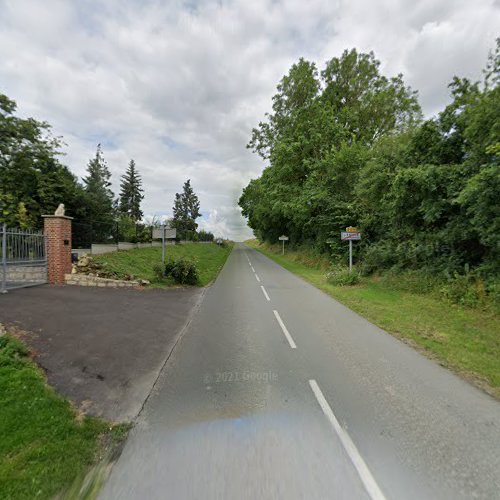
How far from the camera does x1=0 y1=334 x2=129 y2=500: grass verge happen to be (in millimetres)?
1983

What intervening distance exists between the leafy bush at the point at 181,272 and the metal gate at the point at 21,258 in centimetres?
457

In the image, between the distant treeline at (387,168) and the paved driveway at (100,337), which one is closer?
the paved driveway at (100,337)

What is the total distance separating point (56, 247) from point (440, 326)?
41.5 feet

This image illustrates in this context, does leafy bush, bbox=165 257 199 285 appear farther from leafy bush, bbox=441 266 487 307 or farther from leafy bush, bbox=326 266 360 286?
leafy bush, bbox=441 266 487 307

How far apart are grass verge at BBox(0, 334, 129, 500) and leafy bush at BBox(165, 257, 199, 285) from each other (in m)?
7.63

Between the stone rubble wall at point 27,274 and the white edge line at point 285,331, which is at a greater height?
the stone rubble wall at point 27,274

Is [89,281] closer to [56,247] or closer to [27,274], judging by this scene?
[56,247]

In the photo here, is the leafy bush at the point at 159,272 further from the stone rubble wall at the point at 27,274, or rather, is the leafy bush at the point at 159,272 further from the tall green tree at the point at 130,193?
the tall green tree at the point at 130,193

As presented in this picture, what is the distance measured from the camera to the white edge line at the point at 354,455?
6.59ft

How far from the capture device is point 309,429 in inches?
106

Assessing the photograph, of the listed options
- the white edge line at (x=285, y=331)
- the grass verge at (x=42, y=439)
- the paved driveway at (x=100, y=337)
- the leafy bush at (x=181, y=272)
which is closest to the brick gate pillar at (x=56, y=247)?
the paved driveway at (x=100, y=337)

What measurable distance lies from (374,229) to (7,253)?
16630 millimetres

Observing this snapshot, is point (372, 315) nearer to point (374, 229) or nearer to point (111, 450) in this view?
point (111, 450)

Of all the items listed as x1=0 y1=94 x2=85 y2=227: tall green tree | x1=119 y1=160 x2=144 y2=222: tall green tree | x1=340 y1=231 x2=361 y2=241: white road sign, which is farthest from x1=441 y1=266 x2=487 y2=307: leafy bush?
x1=119 y1=160 x2=144 y2=222: tall green tree
